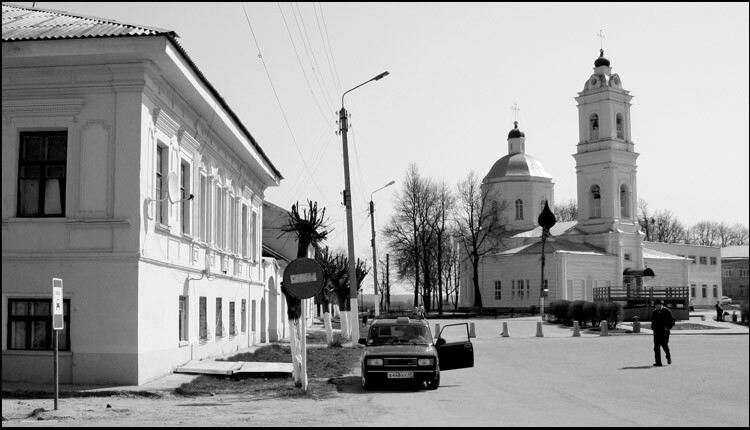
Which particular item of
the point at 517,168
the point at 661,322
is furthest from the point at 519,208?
the point at 661,322

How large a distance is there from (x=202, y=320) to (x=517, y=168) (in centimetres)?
7129

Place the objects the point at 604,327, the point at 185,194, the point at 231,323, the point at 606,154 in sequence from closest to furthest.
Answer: the point at 185,194
the point at 231,323
the point at 604,327
the point at 606,154

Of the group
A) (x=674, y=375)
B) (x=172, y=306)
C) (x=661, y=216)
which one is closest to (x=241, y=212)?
(x=172, y=306)

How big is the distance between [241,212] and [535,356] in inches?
480

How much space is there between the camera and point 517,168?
299ft

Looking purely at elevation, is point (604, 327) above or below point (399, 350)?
below

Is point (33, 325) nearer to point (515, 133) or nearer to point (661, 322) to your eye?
point (661, 322)

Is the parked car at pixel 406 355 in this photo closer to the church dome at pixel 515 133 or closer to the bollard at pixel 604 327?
the bollard at pixel 604 327

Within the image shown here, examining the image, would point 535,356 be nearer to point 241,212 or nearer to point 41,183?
point 241,212

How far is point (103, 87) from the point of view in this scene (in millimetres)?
17438

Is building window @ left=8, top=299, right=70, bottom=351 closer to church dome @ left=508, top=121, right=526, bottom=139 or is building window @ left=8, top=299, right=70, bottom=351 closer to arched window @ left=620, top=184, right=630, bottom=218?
arched window @ left=620, top=184, right=630, bottom=218

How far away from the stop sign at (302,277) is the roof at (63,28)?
17.4 ft

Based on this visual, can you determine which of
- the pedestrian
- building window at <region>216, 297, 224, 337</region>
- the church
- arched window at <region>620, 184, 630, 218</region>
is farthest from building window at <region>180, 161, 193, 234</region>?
arched window at <region>620, 184, 630, 218</region>

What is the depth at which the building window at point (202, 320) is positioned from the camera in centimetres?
2305
